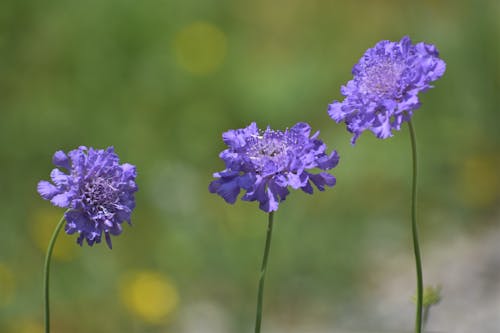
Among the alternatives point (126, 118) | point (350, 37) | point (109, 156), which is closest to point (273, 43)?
point (350, 37)

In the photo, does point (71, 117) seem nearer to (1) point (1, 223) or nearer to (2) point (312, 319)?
(1) point (1, 223)

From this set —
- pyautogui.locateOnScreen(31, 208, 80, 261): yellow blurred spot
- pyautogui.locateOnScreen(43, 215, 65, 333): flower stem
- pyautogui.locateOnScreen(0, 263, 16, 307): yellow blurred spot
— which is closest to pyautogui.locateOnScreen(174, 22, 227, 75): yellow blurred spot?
pyautogui.locateOnScreen(31, 208, 80, 261): yellow blurred spot

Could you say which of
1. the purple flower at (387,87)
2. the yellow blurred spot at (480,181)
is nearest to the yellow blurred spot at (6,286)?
the yellow blurred spot at (480,181)

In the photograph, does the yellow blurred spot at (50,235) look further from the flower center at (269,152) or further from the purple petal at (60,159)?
the flower center at (269,152)

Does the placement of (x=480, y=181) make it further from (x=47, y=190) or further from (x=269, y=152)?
(x=47, y=190)

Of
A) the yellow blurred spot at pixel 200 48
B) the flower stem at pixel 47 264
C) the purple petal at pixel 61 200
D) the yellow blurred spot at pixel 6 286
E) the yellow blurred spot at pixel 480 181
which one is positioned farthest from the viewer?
the yellow blurred spot at pixel 200 48

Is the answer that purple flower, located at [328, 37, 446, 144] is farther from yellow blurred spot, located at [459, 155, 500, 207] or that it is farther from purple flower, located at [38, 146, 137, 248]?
yellow blurred spot, located at [459, 155, 500, 207]
